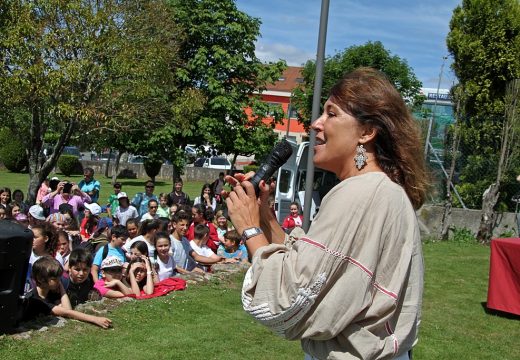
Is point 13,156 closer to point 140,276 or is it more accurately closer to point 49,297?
point 140,276

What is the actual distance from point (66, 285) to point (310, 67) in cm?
3318

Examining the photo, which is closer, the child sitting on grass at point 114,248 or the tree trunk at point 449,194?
the child sitting on grass at point 114,248

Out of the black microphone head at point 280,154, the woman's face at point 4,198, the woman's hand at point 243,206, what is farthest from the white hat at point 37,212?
the woman's hand at point 243,206

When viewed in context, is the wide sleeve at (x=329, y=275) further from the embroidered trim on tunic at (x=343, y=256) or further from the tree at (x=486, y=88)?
the tree at (x=486, y=88)

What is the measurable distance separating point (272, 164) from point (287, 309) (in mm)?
913

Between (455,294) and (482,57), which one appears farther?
(482,57)

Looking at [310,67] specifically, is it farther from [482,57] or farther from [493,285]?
[493,285]

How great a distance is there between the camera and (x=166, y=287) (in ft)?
25.0

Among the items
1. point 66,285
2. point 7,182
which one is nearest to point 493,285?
point 66,285

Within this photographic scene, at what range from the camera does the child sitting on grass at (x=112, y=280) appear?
7.10m

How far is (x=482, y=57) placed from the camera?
15742mm

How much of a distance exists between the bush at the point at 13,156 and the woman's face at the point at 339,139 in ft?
134

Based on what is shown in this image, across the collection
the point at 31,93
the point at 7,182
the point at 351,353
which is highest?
the point at 31,93

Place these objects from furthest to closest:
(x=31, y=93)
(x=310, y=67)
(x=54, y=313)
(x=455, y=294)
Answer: (x=310, y=67) < (x=31, y=93) < (x=455, y=294) < (x=54, y=313)
